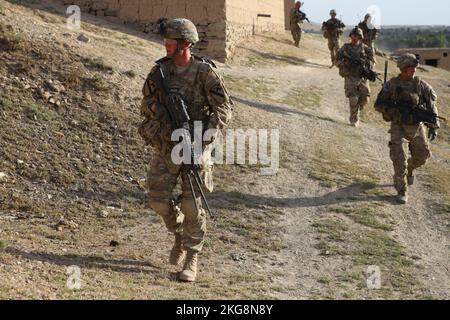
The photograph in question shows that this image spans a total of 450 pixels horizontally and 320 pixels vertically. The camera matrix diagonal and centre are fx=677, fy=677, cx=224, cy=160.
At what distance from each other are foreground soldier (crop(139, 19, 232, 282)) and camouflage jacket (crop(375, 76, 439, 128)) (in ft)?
11.7

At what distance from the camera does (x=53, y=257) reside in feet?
18.6

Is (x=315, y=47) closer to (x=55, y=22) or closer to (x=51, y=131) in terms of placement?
(x=55, y=22)

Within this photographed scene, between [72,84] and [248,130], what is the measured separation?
8.90 ft

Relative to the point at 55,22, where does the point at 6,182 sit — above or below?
below

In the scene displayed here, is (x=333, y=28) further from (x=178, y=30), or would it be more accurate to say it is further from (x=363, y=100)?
(x=178, y=30)

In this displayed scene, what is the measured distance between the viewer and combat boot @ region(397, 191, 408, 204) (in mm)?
8312

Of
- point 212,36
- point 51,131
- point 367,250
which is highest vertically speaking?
point 212,36

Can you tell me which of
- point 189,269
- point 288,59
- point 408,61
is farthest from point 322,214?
point 288,59

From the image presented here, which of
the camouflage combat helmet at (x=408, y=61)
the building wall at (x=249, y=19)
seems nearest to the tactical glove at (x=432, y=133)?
the camouflage combat helmet at (x=408, y=61)

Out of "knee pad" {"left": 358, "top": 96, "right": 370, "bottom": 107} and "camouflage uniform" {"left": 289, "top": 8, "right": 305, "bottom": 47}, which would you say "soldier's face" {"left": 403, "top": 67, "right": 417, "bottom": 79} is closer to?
"knee pad" {"left": 358, "top": 96, "right": 370, "bottom": 107}

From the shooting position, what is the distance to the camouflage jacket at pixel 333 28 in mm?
19344

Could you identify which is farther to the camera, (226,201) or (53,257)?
(226,201)

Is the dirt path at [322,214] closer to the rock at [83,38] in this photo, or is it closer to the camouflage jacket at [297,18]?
the rock at [83,38]

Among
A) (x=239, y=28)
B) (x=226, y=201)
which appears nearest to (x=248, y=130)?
(x=226, y=201)
